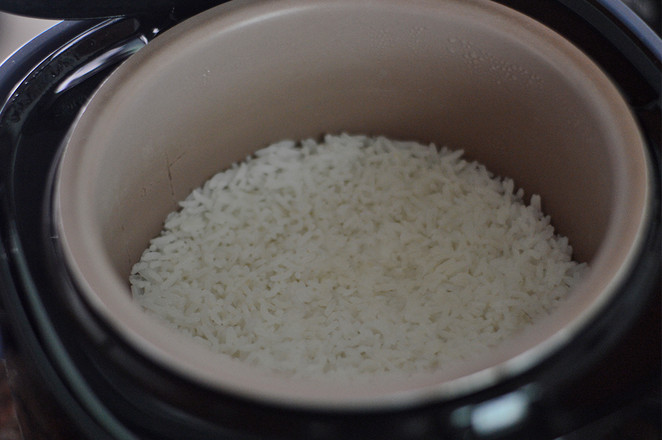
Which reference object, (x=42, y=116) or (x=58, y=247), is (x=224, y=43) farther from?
(x=58, y=247)

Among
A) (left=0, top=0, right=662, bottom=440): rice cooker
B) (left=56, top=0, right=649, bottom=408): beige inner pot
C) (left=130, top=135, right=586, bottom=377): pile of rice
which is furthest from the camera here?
(left=130, top=135, right=586, bottom=377): pile of rice

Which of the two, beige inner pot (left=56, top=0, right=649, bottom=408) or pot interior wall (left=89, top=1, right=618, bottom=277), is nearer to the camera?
beige inner pot (left=56, top=0, right=649, bottom=408)

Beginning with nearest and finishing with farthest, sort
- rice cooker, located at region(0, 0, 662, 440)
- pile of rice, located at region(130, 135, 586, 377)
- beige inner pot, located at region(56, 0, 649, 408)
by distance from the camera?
1. rice cooker, located at region(0, 0, 662, 440)
2. beige inner pot, located at region(56, 0, 649, 408)
3. pile of rice, located at region(130, 135, 586, 377)

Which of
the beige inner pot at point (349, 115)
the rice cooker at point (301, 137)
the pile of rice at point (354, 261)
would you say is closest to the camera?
the rice cooker at point (301, 137)

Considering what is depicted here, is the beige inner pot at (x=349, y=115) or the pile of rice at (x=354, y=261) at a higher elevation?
the beige inner pot at (x=349, y=115)

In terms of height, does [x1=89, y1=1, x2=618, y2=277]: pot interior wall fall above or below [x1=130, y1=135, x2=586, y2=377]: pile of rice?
above

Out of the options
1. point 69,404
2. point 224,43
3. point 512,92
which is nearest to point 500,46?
point 512,92

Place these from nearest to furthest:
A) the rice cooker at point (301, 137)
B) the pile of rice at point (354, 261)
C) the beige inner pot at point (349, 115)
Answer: the rice cooker at point (301, 137) < the beige inner pot at point (349, 115) < the pile of rice at point (354, 261)
